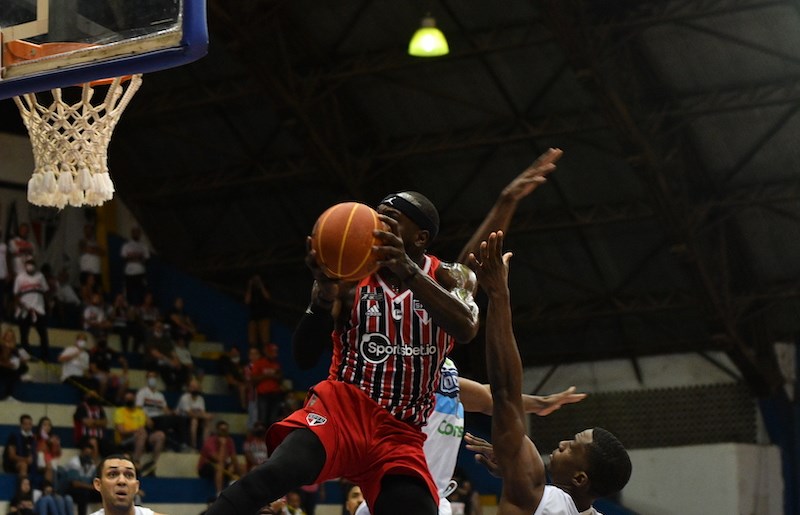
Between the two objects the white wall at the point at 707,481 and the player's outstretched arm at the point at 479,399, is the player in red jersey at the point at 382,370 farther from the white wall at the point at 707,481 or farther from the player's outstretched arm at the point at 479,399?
the white wall at the point at 707,481

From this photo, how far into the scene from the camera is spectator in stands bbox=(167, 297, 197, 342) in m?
20.7

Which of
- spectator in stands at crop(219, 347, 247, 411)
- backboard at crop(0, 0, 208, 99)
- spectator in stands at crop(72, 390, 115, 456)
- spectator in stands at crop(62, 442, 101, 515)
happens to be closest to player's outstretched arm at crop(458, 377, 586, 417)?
backboard at crop(0, 0, 208, 99)

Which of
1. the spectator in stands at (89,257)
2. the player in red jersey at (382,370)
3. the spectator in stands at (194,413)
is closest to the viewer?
the player in red jersey at (382,370)

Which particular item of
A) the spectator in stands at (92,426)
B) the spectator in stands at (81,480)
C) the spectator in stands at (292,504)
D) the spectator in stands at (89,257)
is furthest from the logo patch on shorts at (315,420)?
the spectator in stands at (89,257)

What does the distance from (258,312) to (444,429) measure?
15168mm

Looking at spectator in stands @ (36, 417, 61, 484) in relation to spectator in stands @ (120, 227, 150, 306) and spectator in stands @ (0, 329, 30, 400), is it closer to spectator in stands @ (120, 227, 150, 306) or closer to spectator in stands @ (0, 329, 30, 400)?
spectator in stands @ (0, 329, 30, 400)

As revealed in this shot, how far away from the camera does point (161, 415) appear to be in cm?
1786

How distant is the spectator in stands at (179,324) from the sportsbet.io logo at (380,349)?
1564 cm

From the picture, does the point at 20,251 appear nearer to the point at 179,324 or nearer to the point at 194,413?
the point at 179,324

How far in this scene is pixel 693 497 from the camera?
2100 centimetres

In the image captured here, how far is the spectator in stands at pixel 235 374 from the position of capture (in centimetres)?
2030

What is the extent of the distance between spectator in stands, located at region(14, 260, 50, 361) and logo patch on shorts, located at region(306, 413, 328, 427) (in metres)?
13.8

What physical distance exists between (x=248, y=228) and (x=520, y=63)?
6.36 meters

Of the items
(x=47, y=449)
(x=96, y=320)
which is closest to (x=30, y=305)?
(x=96, y=320)
